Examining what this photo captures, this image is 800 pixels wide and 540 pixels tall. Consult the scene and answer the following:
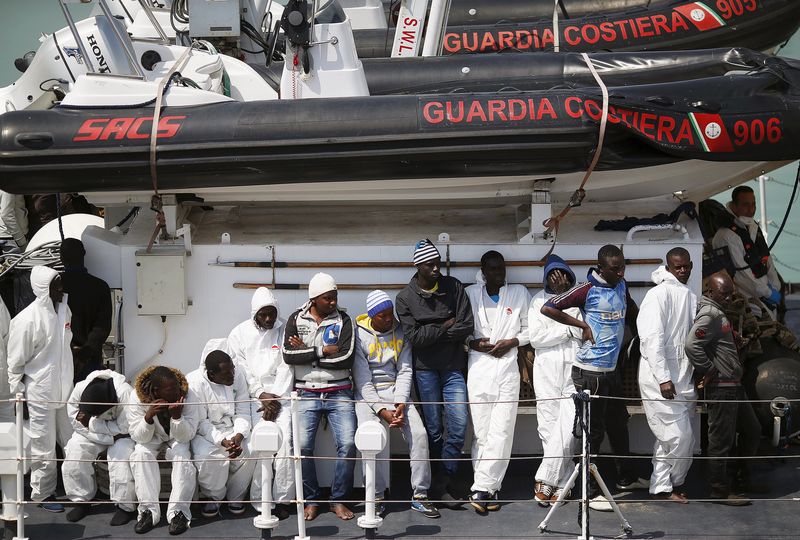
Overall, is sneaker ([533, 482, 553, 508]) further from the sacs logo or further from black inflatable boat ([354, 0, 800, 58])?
black inflatable boat ([354, 0, 800, 58])

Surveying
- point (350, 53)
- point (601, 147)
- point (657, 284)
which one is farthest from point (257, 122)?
point (657, 284)

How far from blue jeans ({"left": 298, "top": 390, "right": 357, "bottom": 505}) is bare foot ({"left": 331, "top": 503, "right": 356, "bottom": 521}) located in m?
0.05

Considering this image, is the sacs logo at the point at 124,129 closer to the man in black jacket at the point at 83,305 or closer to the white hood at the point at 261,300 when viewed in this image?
the man in black jacket at the point at 83,305

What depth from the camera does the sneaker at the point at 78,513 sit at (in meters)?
6.26

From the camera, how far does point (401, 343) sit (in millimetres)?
6512

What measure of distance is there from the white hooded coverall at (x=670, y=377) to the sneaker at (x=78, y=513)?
9.88ft

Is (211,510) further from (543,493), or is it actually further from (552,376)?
(552,376)

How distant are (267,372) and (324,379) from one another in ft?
1.19

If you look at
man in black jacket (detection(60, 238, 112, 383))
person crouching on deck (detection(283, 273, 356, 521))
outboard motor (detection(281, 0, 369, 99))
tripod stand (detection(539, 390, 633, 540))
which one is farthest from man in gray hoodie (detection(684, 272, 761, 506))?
man in black jacket (detection(60, 238, 112, 383))

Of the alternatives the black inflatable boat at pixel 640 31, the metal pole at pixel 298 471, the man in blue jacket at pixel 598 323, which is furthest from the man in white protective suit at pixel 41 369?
the black inflatable boat at pixel 640 31

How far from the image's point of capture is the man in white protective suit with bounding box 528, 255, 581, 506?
6414 mm

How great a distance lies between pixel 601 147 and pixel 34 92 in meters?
3.95

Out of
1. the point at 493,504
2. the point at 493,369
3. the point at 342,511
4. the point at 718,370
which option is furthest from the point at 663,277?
the point at 342,511

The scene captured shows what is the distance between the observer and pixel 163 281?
6.86m
